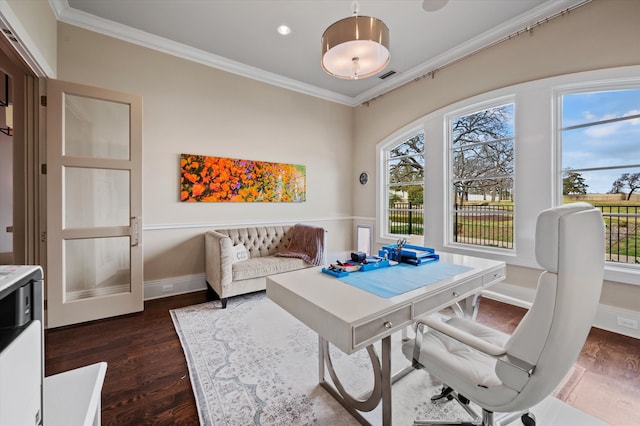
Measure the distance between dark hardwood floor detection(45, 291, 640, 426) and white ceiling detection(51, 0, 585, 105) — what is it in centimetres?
327

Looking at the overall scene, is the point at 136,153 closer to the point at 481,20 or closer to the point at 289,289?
the point at 289,289

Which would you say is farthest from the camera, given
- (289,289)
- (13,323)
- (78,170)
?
(78,170)

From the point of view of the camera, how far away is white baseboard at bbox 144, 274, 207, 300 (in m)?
3.35

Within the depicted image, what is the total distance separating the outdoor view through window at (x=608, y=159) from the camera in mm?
2508

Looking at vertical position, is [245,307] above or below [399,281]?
below

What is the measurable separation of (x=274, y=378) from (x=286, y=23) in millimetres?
3590

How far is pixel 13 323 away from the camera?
650 mm

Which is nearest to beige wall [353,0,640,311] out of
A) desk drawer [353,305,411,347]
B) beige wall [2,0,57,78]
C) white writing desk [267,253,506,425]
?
white writing desk [267,253,506,425]

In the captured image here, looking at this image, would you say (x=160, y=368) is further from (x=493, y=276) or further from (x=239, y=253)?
(x=493, y=276)

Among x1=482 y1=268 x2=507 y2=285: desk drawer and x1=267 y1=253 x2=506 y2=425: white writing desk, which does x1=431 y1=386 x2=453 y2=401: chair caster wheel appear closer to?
x1=267 y1=253 x2=506 y2=425: white writing desk

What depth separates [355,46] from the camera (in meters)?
1.84

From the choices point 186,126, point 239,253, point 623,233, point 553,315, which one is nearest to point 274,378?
point 553,315

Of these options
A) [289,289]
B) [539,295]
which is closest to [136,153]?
[289,289]

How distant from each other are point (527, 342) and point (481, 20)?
351 cm
